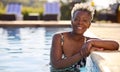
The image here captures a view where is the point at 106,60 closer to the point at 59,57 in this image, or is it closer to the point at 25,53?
the point at 59,57

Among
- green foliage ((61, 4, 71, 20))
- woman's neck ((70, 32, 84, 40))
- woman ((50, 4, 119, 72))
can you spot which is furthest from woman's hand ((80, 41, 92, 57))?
green foliage ((61, 4, 71, 20))

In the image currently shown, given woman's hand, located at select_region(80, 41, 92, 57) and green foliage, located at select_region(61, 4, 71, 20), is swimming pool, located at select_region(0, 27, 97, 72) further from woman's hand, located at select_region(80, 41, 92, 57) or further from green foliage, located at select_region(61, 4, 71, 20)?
green foliage, located at select_region(61, 4, 71, 20)

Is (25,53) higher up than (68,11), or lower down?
lower down

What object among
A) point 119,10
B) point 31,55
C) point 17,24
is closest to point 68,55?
point 31,55

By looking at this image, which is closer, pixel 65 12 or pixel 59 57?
pixel 59 57

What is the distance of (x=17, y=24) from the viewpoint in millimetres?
12578

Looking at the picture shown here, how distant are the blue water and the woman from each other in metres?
0.83

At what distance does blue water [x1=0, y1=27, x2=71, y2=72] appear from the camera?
5.44 meters

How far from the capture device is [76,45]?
4.34m

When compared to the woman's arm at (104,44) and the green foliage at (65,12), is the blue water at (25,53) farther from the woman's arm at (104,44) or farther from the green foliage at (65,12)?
the green foliage at (65,12)

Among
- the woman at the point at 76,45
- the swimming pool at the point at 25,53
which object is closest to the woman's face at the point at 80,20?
the woman at the point at 76,45

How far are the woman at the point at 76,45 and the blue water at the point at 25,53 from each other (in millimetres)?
828

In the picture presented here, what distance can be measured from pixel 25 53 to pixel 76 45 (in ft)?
9.14

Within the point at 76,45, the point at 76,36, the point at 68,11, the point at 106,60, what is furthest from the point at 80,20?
the point at 68,11
